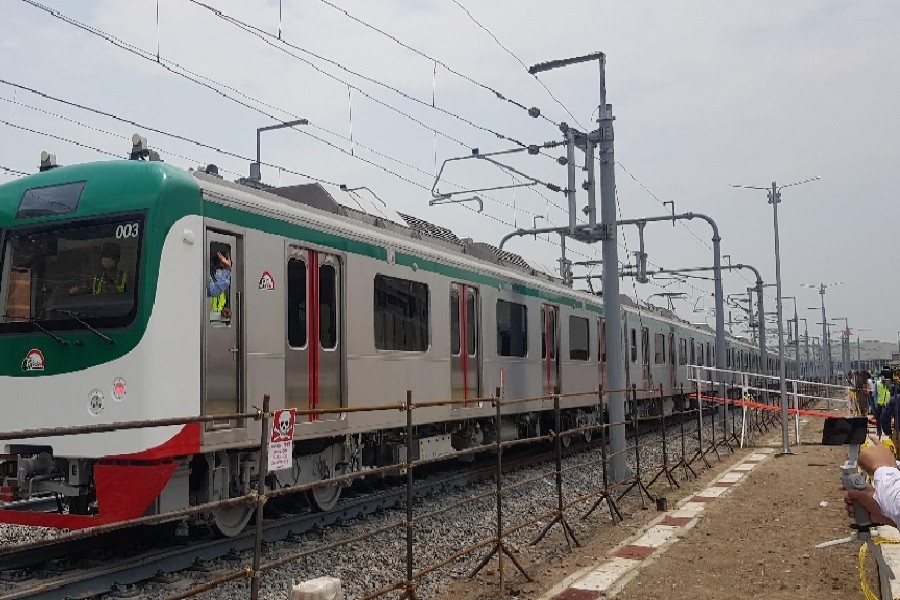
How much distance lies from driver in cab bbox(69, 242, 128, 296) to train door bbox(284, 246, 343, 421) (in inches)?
67.4

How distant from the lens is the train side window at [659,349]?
24.4 meters

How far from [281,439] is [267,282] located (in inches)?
121

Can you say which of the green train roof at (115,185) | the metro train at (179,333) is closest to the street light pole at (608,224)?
the metro train at (179,333)

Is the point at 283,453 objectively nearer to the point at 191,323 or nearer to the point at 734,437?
the point at 191,323

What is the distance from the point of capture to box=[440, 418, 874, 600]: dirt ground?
6965mm

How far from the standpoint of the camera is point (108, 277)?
7348 millimetres

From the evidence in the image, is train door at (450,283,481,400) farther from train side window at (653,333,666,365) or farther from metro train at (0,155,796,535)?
train side window at (653,333,666,365)

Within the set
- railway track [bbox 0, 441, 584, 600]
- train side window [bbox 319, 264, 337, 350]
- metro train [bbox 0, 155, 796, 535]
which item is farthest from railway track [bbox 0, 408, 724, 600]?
train side window [bbox 319, 264, 337, 350]

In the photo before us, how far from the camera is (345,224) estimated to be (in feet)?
31.7

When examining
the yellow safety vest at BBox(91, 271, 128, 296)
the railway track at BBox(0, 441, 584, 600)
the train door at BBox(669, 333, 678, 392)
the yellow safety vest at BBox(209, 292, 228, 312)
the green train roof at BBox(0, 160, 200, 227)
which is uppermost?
the green train roof at BBox(0, 160, 200, 227)

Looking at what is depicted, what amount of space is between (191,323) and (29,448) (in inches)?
65.6

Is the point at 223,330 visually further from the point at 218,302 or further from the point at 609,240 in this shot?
the point at 609,240

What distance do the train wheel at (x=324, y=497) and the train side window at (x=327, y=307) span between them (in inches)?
63.2

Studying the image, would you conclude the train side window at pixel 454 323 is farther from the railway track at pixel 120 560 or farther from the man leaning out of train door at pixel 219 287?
the man leaning out of train door at pixel 219 287
